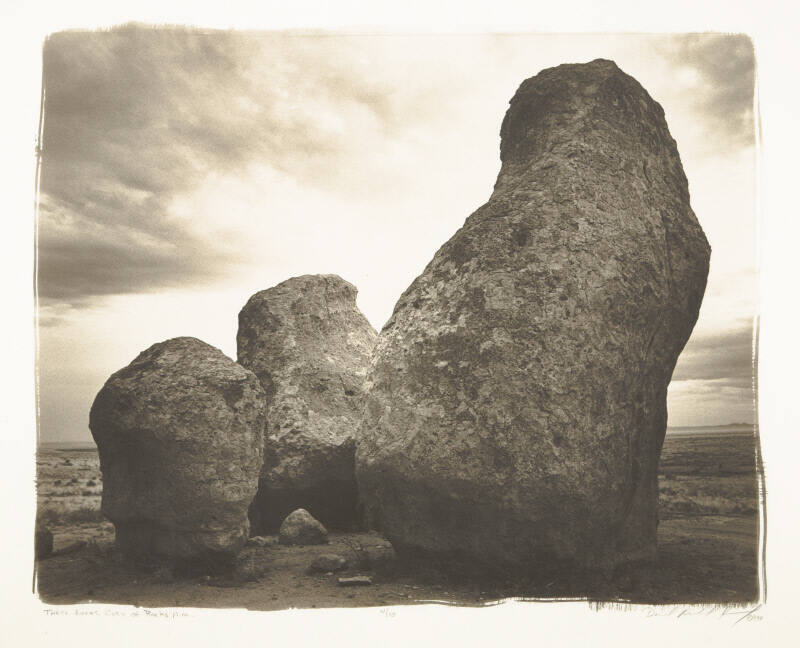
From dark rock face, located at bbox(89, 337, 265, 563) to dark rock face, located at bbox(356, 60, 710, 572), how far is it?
96 centimetres

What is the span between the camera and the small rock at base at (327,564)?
19.1 ft

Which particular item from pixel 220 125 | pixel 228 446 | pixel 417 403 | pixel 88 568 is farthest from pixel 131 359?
pixel 417 403

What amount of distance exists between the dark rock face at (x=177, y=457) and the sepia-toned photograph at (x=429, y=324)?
0.02 metres

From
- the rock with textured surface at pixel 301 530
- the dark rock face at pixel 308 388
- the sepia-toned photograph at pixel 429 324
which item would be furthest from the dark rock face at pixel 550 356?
the dark rock face at pixel 308 388

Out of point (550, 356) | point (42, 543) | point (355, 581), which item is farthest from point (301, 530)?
point (550, 356)

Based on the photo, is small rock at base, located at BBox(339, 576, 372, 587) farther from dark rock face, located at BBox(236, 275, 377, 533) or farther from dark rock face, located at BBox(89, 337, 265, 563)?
dark rock face, located at BBox(236, 275, 377, 533)

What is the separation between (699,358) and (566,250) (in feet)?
4.95

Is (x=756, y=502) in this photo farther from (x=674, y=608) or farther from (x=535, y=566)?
(x=535, y=566)

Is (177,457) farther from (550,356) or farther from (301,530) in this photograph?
(550,356)

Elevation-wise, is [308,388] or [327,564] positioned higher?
[308,388]

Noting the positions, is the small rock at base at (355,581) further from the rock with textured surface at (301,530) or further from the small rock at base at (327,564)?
the rock with textured surface at (301,530)

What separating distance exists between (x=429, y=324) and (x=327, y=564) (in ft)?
6.50

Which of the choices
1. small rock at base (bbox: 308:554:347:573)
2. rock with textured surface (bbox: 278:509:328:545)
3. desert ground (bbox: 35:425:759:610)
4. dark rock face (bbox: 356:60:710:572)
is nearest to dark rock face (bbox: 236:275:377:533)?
rock with textured surface (bbox: 278:509:328:545)

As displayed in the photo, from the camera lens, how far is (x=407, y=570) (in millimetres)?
5484
